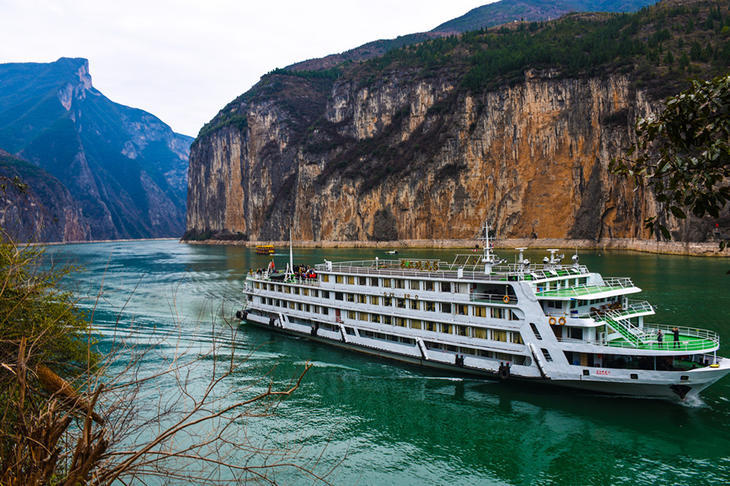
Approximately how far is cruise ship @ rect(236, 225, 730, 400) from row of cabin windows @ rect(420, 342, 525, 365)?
61 millimetres

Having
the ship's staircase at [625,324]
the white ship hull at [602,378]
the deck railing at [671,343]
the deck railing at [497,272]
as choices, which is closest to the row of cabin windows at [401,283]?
the deck railing at [497,272]

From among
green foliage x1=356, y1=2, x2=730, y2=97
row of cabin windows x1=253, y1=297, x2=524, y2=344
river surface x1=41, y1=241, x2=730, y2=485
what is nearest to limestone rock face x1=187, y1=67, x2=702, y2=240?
green foliage x1=356, y1=2, x2=730, y2=97

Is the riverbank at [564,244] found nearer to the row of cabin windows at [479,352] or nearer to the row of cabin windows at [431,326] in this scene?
the row of cabin windows at [479,352]

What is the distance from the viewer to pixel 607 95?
112 metres

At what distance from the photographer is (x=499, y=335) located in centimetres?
2534

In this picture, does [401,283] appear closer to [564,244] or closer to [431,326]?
[431,326]

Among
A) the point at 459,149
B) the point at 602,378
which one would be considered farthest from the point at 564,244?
the point at 602,378

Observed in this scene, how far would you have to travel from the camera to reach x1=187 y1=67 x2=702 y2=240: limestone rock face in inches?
4446

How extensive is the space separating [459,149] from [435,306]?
114 metres

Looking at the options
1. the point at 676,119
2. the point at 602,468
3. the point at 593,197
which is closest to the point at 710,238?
the point at 593,197

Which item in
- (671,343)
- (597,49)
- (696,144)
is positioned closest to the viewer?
(696,144)

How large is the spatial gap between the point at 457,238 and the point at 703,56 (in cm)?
7050

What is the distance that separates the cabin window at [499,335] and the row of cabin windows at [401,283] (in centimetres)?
284

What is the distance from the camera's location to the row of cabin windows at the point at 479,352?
25.0 m
